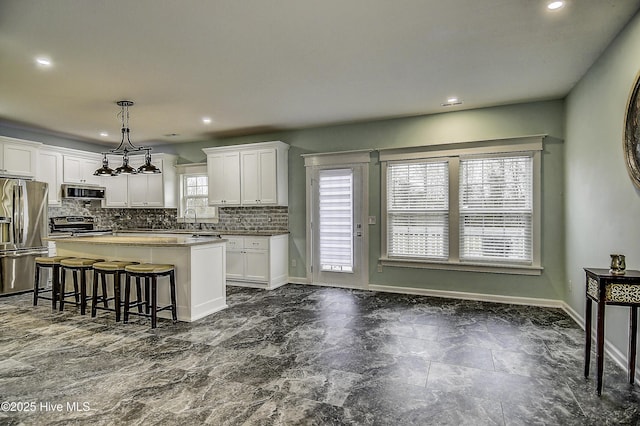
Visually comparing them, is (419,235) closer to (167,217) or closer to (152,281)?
(152,281)

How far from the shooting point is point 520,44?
317 cm

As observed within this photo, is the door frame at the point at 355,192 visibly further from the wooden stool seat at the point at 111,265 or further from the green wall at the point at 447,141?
the wooden stool seat at the point at 111,265

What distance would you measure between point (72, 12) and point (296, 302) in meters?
3.94

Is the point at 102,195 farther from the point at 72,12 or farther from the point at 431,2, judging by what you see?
the point at 431,2

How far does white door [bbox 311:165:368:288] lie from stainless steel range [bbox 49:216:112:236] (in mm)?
4437

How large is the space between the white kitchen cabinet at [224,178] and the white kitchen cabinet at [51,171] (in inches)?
106

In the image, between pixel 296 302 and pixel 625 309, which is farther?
pixel 296 302

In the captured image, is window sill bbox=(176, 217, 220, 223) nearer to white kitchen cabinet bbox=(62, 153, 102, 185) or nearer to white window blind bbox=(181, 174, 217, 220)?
white window blind bbox=(181, 174, 217, 220)

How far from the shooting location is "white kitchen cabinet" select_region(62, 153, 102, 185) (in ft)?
22.1

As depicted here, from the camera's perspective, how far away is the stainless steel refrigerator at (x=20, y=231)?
215 inches

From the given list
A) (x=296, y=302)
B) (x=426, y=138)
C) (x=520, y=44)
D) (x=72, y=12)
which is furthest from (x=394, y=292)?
(x=72, y=12)

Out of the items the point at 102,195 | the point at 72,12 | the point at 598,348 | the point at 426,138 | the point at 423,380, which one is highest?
the point at 72,12

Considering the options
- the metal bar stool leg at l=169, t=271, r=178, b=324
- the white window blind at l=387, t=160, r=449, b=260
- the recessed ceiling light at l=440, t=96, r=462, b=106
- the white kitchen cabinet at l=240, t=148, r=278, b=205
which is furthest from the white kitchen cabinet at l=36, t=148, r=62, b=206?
the recessed ceiling light at l=440, t=96, r=462, b=106

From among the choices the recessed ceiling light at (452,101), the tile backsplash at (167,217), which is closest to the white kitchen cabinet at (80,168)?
the tile backsplash at (167,217)
